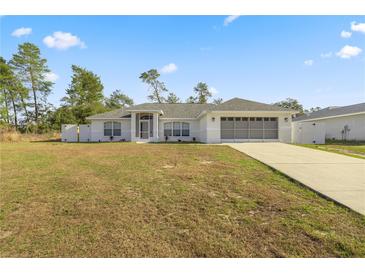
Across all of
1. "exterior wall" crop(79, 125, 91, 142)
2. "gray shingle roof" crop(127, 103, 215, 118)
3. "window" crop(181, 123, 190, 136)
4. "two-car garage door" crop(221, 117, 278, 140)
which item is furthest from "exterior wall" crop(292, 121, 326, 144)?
"exterior wall" crop(79, 125, 91, 142)

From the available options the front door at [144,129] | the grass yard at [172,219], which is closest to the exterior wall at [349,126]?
the grass yard at [172,219]

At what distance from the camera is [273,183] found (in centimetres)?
544

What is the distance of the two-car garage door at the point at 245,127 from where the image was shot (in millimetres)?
19141

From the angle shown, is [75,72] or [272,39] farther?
[75,72]

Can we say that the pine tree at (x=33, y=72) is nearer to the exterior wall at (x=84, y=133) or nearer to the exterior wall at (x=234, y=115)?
the exterior wall at (x=84, y=133)

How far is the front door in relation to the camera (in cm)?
2219

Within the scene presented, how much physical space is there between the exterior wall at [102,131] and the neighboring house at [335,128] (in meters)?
17.3

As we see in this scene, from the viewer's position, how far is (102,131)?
2341 cm

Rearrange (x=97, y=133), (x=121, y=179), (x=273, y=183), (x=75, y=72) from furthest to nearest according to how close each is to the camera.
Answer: (x=75, y=72)
(x=97, y=133)
(x=121, y=179)
(x=273, y=183)

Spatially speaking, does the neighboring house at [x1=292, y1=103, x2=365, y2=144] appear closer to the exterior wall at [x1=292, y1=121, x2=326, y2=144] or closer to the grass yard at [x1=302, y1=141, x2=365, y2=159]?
the exterior wall at [x1=292, y1=121, x2=326, y2=144]
